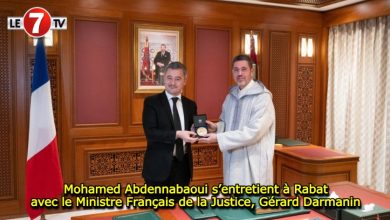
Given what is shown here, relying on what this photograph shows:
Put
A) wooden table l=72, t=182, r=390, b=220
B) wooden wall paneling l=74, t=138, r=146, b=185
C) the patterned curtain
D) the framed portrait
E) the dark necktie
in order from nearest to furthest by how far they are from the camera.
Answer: wooden table l=72, t=182, r=390, b=220
the dark necktie
wooden wall paneling l=74, t=138, r=146, b=185
the framed portrait
the patterned curtain

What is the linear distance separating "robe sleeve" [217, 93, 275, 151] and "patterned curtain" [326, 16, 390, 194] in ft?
9.41

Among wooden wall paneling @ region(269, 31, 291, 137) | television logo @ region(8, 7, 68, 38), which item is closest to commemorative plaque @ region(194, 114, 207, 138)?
television logo @ region(8, 7, 68, 38)

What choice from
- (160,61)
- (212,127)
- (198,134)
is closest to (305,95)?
(160,61)

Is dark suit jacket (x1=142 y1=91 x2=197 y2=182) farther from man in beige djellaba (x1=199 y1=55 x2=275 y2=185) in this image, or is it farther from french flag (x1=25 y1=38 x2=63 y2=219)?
french flag (x1=25 y1=38 x2=63 y2=219)

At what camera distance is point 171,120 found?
8.69 ft

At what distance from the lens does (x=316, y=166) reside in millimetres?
3713

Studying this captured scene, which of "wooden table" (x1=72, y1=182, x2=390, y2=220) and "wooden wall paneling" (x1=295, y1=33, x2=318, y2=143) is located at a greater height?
"wooden wall paneling" (x1=295, y1=33, x2=318, y2=143)

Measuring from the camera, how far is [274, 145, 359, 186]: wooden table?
3.73m

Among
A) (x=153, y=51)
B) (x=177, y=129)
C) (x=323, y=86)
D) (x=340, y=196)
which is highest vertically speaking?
(x=153, y=51)

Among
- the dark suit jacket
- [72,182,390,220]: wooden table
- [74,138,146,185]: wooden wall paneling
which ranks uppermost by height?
the dark suit jacket

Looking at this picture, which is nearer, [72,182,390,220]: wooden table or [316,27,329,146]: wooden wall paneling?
[72,182,390,220]: wooden table

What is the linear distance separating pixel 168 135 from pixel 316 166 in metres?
1.95

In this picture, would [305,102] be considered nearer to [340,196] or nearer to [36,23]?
[340,196]

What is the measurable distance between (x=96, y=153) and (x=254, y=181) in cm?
248
